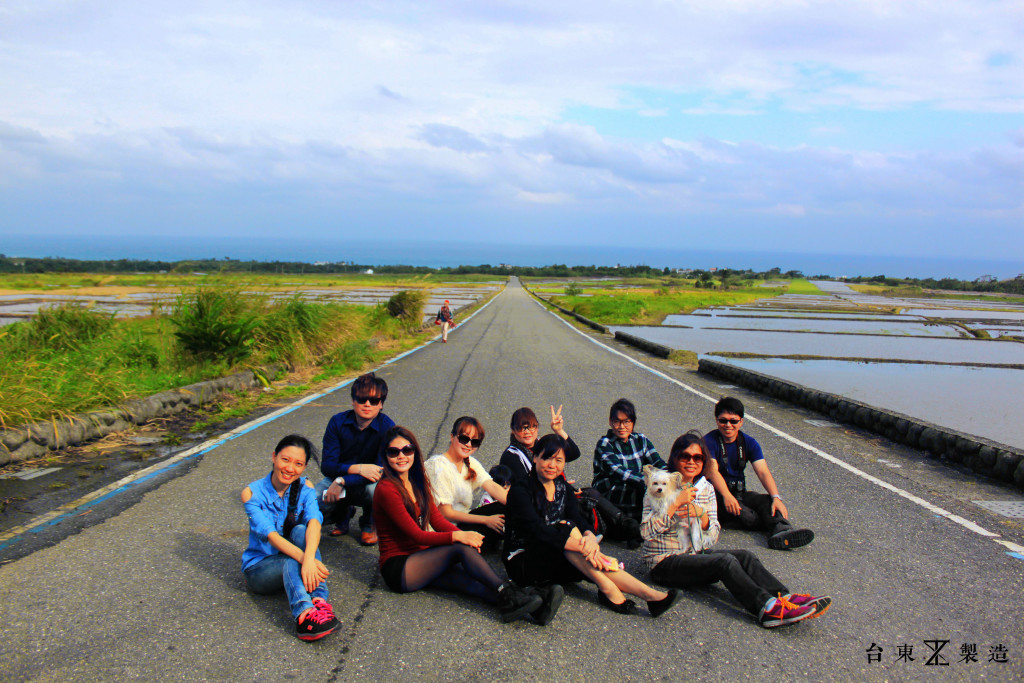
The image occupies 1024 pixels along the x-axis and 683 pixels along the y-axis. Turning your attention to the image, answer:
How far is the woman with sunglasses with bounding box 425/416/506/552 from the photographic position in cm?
437

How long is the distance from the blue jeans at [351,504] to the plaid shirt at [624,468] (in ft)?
5.61

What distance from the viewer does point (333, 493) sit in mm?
4621

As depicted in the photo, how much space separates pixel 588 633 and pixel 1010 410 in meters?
12.7

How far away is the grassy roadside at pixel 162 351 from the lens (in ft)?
23.8

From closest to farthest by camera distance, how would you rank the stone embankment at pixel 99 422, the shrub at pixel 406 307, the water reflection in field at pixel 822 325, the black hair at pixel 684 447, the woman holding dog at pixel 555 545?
the woman holding dog at pixel 555 545 < the black hair at pixel 684 447 < the stone embankment at pixel 99 422 < the shrub at pixel 406 307 < the water reflection in field at pixel 822 325

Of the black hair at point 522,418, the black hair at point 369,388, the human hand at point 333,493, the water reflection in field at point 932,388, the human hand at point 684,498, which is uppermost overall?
the black hair at point 369,388

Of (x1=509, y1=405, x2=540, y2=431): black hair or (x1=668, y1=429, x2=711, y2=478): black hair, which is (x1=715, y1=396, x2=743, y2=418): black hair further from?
(x1=509, y1=405, x2=540, y2=431): black hair

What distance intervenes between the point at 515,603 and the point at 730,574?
123cm

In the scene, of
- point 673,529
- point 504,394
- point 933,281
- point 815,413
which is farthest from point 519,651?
point 933,281

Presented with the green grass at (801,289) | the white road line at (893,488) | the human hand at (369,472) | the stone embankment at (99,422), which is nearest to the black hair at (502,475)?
the human hand at (369,472)

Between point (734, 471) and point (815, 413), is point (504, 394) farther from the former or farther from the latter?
point (734, 471)

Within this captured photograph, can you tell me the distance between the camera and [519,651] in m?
3.33

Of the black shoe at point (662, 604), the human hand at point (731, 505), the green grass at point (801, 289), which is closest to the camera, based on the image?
the black shoe at point (662, 604)

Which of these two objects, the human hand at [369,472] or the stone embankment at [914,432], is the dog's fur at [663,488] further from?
the stone embankment at [914,432]
